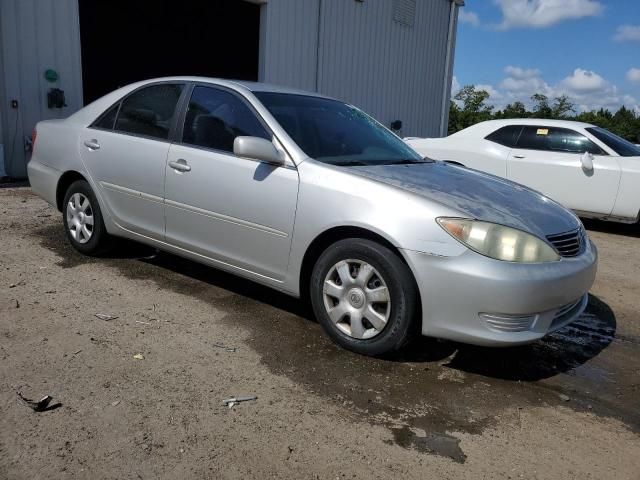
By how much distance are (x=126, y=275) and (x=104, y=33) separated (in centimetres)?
704

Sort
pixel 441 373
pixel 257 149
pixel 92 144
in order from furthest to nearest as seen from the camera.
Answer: pixel 92 144, pixel 257 149, pixel 441 373

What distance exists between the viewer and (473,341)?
3086mm

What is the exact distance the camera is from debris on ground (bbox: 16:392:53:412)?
2664 mm

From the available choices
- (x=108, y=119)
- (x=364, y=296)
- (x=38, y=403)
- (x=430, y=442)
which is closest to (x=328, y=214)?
(x=364, y=296)

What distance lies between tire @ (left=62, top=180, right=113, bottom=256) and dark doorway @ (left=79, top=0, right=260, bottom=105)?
18.6 feet

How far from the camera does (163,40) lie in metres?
11.3

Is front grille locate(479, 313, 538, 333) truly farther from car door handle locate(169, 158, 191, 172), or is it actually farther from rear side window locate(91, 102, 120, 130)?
rear side window locate(91, 102, 120, 130)

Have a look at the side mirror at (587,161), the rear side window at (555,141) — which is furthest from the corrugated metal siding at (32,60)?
the side mirror at (587,161)

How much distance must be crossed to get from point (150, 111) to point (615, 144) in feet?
20.7

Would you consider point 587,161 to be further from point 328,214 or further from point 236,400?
point 236,400

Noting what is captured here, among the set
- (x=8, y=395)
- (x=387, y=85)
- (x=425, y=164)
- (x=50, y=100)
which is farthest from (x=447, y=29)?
(x=8, y=395)

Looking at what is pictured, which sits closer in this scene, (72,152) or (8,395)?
(8,395)

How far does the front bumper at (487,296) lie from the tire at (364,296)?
10 cm

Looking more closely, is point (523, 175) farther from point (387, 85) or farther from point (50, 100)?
point (387, 85)
